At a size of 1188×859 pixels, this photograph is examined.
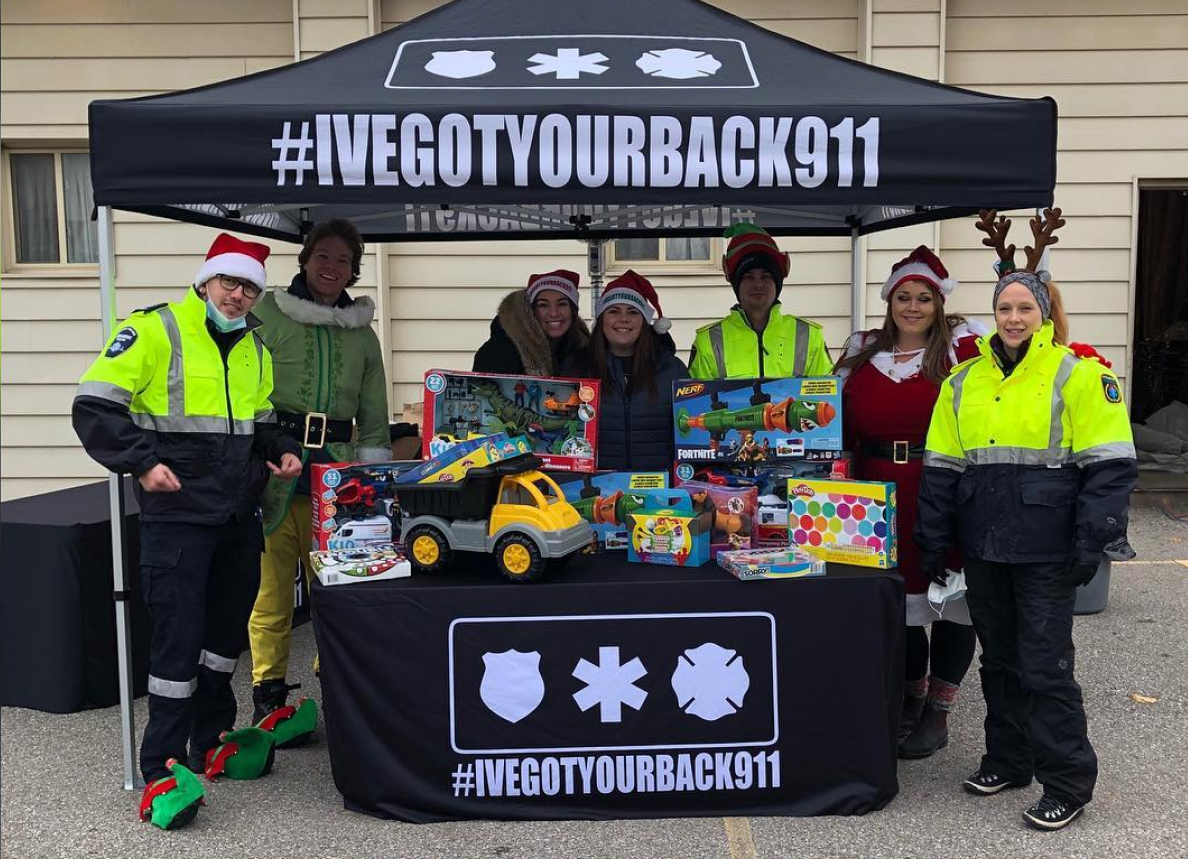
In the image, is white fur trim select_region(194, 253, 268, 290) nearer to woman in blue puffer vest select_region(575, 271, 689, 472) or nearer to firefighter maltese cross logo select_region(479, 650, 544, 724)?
woman in blue puffer vest select_region(575, 271, 689, 472)

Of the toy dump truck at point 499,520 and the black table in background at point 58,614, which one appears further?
the black table in background at point 58,614

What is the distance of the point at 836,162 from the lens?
3.12 metres

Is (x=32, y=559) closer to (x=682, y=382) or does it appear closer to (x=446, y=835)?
(x=446, y=835)

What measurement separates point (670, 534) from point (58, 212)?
22.5 ft

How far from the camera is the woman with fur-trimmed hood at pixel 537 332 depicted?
164 inches

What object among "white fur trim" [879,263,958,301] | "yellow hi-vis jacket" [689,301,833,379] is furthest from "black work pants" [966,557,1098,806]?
"yellow hi-vis jacket" [689,301,833,379]

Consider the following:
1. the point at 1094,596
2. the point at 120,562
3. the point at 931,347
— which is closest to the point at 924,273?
the point at 931,347

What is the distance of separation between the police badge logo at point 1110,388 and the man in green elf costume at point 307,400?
258 cm

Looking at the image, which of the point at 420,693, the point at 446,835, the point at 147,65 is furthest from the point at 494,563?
the point at 147,65

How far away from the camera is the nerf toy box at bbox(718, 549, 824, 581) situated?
10.1ft

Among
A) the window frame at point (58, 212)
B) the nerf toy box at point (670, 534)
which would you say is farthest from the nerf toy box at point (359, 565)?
the window frame at point (58, 212)

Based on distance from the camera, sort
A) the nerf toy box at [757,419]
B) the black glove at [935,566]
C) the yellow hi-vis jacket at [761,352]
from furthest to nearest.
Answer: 1. the yellow hi-vis jacket at [761,352]
2. the nerf toy box at [757,419]
3. the black glove at [935,566]

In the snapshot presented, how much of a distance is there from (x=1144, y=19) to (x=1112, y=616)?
16.2ft

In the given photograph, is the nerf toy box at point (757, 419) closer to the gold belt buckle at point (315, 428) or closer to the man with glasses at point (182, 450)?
the gold belt buckle at point (315, 428)
